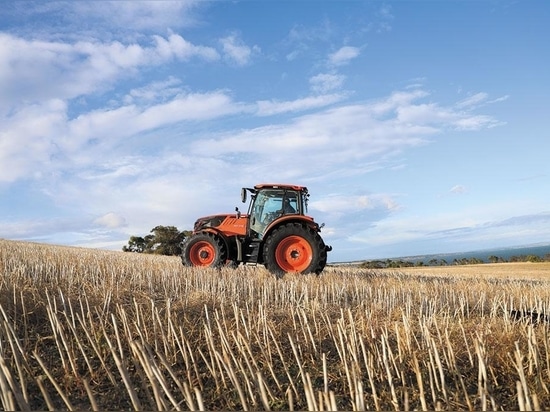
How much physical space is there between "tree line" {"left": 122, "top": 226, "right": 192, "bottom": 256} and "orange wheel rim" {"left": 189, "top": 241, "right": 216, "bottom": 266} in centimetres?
2442

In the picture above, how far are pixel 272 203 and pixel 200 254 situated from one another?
2.08 meters

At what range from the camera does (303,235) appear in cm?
1025

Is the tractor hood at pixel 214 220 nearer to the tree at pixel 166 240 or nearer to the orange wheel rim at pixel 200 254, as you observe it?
the orange wheel rim at pixel 200 254

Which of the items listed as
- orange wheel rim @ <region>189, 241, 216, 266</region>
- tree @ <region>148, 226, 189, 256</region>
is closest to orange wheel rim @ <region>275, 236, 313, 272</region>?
orange wheel rim @ <region>189, 241, 216, 266</region>

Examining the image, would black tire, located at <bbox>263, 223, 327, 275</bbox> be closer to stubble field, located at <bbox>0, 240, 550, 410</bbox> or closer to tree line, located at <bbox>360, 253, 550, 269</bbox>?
stubble field, located at <bbox>0, 240, 550, 410</bbox>

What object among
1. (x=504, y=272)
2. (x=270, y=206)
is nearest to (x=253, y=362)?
(x=270, y=206)

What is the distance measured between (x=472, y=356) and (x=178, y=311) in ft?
10.5

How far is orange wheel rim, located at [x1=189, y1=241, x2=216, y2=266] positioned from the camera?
11.4 metres

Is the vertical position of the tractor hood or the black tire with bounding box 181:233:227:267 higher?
the tractor hood

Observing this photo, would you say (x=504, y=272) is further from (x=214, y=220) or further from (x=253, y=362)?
(x=253, y=362)

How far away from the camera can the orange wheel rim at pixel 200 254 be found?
11.4 m

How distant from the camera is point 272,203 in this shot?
11078 millimetres

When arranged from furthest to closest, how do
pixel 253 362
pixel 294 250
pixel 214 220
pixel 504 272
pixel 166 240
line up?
A: pixel 166 240
pixel 504 272
pixel 214 220
pixel 294 250
pixel 253 362

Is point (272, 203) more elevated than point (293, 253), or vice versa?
point (272, 203)
